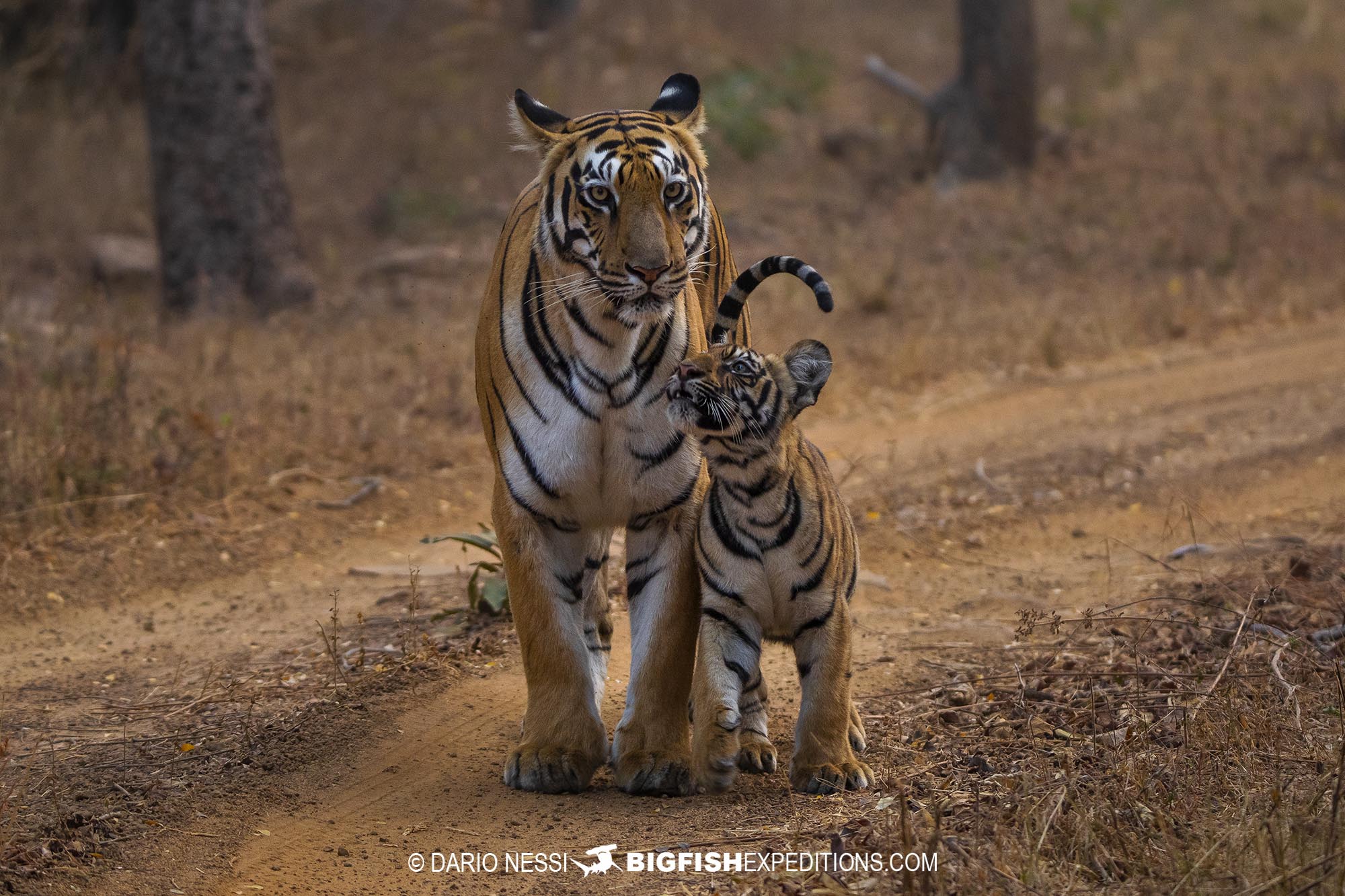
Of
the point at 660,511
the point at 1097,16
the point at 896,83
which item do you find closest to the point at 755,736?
the point at 660,511

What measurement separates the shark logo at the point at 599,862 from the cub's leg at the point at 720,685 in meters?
0.40

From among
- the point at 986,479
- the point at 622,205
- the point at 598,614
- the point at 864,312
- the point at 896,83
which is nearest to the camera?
the point at 622,205

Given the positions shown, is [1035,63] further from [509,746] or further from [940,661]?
[509,746]

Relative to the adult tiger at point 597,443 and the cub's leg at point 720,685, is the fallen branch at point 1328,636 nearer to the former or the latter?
the cub's leg at point 720,685

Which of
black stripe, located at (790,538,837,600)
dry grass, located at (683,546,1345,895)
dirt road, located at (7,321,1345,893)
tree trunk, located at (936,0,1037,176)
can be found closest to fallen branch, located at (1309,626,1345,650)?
dry grass, located at (683,546,1345,895)

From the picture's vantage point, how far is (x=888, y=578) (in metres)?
6.58

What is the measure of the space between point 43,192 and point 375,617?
333 inches

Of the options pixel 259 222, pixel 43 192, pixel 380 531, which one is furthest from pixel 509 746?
pixel 43 192

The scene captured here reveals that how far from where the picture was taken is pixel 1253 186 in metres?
13.2

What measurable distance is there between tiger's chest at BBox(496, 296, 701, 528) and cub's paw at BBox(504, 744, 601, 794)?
69cm

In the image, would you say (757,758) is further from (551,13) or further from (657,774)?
(551,13)

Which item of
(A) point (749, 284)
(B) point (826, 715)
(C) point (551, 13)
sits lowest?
(B) point (826, 715)

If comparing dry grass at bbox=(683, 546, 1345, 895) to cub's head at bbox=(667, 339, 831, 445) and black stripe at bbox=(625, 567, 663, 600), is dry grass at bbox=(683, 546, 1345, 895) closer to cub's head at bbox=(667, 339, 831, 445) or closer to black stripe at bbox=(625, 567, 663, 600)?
black stripe at bbox=(625, 567, 663, 600)

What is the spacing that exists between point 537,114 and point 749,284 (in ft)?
2.76
